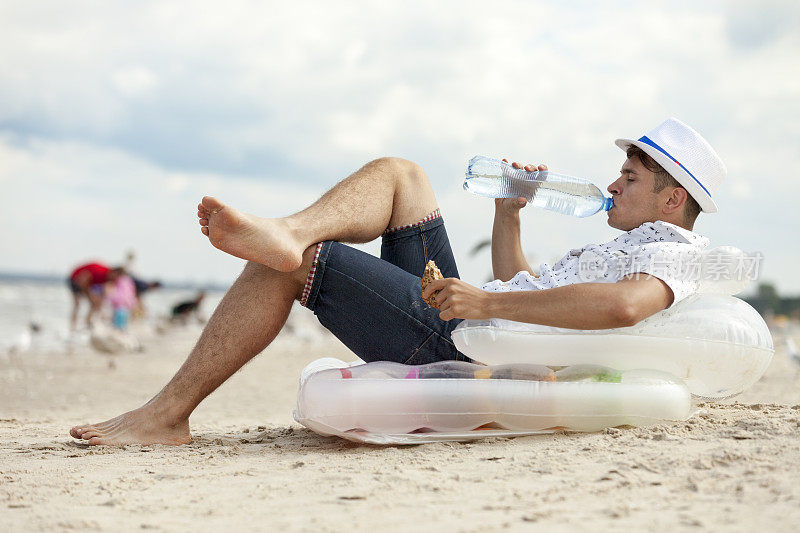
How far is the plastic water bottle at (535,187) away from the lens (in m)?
3.36

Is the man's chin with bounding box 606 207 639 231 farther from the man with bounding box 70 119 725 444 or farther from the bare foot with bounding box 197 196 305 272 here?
the bare foot with bounding box 197 196 305 272

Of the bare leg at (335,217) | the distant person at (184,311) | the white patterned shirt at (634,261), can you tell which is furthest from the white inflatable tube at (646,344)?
the distant person at (184,311)

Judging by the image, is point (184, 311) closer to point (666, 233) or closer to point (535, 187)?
point (535, 187)

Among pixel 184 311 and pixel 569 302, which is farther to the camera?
pixel 184 311

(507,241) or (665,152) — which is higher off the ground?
(665,152)

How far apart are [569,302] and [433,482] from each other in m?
0.72

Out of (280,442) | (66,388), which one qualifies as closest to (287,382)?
(66,388)

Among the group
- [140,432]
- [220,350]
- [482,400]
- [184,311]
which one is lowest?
[140,432]

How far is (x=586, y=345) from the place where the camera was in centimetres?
259

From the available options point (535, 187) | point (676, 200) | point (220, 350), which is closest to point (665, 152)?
point (676, 200)

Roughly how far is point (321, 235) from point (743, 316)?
1.60m

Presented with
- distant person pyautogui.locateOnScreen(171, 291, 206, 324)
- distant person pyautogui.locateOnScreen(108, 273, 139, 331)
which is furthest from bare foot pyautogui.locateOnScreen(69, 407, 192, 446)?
distant person pyautogui.locateOnScreen(171, 291, 206, 324)

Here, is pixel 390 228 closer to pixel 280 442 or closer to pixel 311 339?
pixel 280 442

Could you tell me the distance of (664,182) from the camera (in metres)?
2.80
